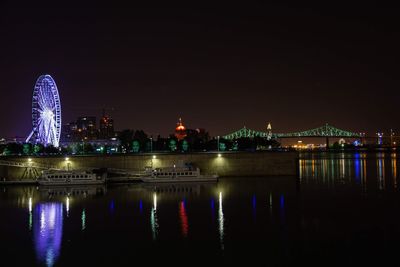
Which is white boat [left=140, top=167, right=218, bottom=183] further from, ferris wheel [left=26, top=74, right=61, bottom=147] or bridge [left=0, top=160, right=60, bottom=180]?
ferris wheel [left=26, top=74, right=61, bottom=147]

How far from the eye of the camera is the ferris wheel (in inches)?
2621

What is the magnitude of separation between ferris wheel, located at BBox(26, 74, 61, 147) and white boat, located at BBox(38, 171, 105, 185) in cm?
1254

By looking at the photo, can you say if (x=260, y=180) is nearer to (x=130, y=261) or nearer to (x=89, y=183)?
(x=89, y=183)

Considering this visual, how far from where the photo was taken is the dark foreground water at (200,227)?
2361 cm

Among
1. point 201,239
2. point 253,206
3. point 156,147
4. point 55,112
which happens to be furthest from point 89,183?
point 156,147

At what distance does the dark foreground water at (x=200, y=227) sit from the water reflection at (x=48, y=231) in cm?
5

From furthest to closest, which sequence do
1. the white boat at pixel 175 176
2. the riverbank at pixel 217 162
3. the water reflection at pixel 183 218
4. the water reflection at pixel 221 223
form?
1. the riverbank at pixel 217 162
2. the white boat at pixel 175 176
3. the water reflection at pixel 183 218
4. the water reflection at pixel 221 223

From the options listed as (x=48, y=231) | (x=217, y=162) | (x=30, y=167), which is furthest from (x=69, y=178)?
(x=48, y=231)

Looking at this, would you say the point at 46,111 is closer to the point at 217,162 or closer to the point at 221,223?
the point at 217,162

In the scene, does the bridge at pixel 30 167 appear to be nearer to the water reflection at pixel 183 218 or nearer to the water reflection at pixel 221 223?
the water reflection at pixel 183 218

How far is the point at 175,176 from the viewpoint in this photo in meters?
56.8

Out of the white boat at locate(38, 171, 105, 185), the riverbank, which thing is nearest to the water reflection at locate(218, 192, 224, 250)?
the riverbank

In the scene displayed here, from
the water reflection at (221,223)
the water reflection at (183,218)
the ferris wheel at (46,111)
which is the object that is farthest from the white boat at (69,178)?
the water reflection at (221,223)

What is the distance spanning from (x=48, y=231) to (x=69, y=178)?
2628 cm
